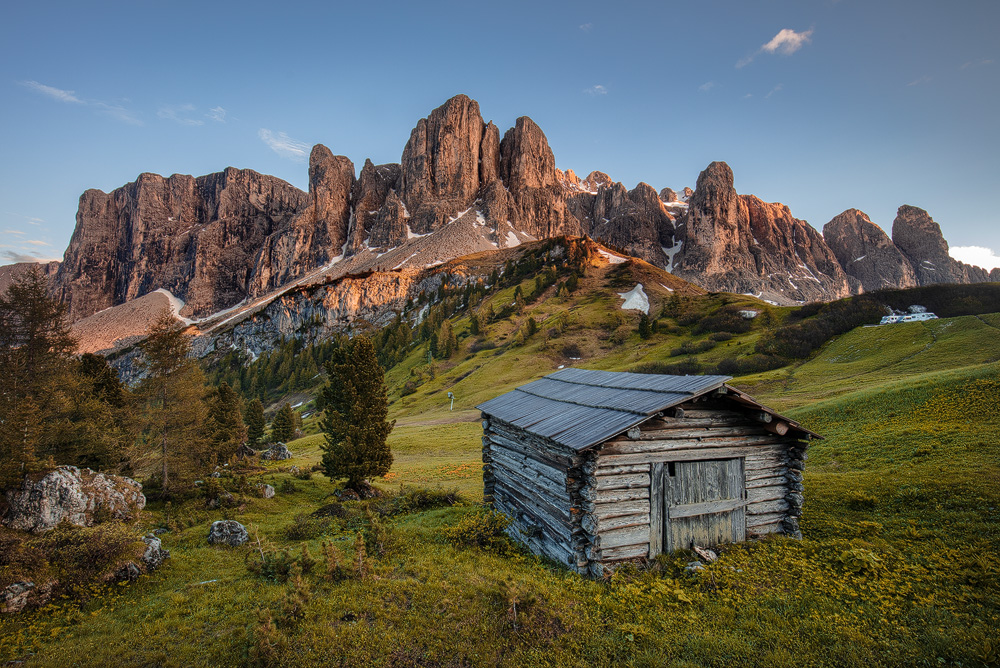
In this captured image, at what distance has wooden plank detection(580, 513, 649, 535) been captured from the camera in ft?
35.0

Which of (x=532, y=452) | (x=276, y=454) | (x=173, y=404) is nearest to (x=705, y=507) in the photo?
(x=532, y=452)

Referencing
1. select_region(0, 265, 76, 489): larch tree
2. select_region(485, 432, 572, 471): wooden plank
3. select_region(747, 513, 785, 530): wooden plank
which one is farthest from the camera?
select_region(0, 265, 76, 489): larch tree

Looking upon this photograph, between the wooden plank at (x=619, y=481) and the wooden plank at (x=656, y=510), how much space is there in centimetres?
24

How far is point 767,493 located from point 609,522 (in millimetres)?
5781

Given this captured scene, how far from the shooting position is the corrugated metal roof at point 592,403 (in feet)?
35.6

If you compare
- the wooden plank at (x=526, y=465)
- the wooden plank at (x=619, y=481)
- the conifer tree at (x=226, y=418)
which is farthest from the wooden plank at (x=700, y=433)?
the conifer tree at (x=226, y=418)

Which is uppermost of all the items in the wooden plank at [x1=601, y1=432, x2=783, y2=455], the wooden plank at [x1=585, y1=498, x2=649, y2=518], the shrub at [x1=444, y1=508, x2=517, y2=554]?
the wooden plank at [x1=601, y1=432, x2=783, y2=455]

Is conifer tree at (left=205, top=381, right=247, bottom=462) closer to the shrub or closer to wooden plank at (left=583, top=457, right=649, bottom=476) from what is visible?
the shrub

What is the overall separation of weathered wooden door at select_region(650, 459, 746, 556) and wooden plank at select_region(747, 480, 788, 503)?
0.40 m

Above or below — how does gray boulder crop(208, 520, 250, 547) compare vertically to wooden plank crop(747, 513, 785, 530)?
below

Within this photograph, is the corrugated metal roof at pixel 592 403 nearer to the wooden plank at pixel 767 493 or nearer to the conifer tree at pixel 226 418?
the wooden plank at pixel 767 493

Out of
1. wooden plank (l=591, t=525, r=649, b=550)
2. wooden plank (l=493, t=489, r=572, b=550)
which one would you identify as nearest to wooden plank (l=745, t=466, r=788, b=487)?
wooden plank (l=591, t=525, r=649, b=550)

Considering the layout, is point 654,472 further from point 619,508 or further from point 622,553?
point 622,553

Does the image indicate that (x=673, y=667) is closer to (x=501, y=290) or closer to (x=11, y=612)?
(x=11, y=612)
